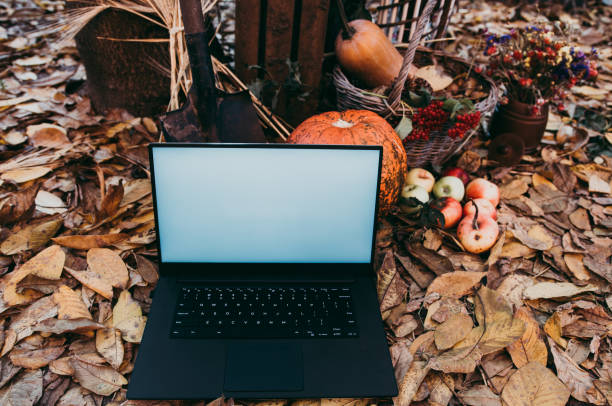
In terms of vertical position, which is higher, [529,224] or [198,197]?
[198,197]

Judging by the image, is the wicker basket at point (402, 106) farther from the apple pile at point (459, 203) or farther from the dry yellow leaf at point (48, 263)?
the dry yellow leaf at point (48, 263)

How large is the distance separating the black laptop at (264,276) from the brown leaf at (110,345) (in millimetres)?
128

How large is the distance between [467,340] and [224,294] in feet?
2.42

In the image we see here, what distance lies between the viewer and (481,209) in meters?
1.61

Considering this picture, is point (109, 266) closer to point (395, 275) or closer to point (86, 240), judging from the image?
point (86, 240)

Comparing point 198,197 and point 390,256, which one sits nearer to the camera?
point 198,197

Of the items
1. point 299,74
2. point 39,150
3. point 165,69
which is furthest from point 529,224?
point 39,150

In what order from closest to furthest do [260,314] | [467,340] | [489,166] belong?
[260,314], [467,340], [489,166]

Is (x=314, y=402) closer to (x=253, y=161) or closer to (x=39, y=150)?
(x=253, y=161)

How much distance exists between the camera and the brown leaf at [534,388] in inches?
41.9

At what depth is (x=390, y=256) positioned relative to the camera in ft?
4.79

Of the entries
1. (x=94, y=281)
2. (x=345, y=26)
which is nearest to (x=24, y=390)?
(x=94, y=281)

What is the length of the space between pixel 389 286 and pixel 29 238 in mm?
1259

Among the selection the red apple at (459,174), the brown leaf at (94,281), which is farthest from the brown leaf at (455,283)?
the brown leaf at (94,281)
